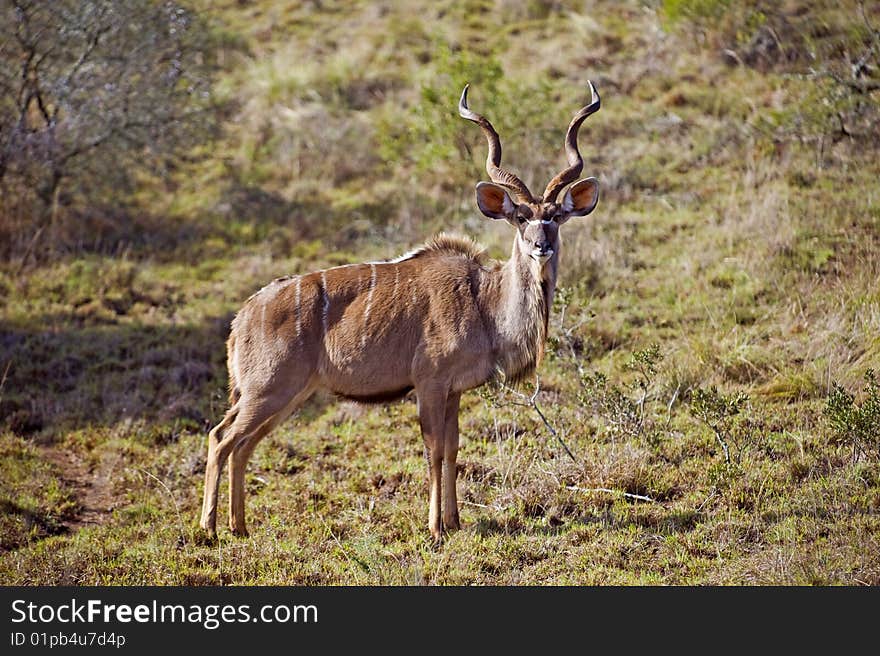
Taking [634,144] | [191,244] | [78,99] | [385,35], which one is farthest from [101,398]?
[385,35]

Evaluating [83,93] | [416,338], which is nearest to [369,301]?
[416,338]

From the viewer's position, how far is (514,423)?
8336mm

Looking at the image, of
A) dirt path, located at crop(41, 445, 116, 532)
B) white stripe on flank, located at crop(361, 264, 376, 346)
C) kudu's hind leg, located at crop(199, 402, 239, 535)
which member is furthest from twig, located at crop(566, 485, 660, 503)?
dirt path, located at crop(41, 445, 116, 532)

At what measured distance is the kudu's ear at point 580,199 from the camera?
7.17 metres

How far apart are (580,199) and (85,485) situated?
489 cm

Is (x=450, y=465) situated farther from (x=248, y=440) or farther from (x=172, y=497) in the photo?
(x=172, y=497)

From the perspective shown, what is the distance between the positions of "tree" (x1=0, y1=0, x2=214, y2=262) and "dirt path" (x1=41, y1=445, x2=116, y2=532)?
5122 millimetres

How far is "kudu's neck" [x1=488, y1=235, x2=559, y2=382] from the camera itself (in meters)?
7.05

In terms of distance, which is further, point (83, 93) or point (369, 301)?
point (83, 93)

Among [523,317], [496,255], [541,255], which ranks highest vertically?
[541,255]

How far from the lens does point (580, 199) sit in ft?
24.3

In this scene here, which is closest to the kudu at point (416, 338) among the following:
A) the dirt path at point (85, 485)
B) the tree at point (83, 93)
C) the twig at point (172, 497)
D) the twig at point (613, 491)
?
the twig at point (172, 497)

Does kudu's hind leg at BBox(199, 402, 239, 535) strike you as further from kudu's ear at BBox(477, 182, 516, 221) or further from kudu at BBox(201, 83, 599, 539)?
kudu's ear at BBox(477, 182, 516, 221)

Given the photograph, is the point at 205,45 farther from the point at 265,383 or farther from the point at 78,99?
the point at 265,383
